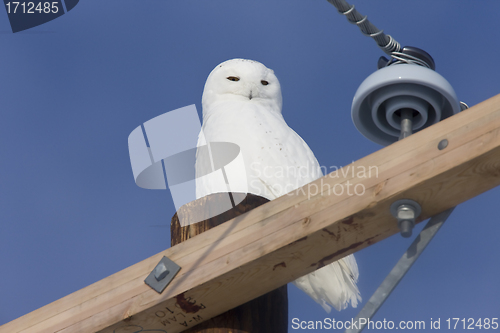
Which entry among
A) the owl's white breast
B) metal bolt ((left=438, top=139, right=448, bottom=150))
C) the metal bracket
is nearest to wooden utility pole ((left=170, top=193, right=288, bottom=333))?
the metal bracket

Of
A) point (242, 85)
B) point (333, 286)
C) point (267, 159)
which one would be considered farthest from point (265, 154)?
point (242, 85)

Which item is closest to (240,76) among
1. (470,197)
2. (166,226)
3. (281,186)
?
(281,186)

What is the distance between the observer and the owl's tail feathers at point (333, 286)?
81.8 inches

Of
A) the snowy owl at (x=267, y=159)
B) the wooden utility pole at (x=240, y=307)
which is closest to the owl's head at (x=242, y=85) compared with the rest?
the snowy owl at (x=267, y=159)

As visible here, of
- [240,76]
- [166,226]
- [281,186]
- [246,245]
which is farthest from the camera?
[240,76]

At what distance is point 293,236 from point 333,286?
3.47 feet

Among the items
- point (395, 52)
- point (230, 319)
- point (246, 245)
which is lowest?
point (230, 319)

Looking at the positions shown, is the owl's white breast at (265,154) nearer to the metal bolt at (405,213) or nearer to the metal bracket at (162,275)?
the metal bracket at (162,275)

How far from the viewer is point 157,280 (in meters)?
1.22

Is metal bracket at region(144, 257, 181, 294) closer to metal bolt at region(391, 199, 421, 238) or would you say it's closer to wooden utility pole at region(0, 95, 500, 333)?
wooden utility pole at region(0, 95, 500, 333)

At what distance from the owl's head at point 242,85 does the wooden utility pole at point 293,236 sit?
2526 millimetres

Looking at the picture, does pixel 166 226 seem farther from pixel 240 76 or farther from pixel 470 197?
pixel 240 76

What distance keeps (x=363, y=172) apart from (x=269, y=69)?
306cm

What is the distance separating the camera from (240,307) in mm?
1327
